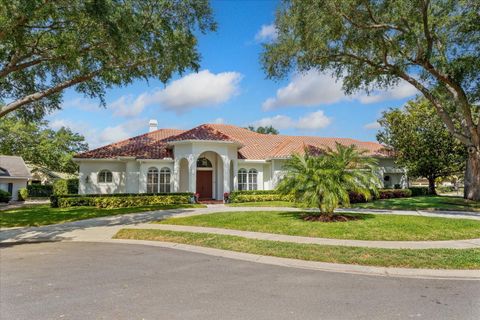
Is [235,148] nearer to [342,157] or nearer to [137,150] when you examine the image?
[137,150]

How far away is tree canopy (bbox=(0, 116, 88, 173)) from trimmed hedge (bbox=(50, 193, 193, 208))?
2331 centimetres

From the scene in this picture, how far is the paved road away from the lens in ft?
15.5

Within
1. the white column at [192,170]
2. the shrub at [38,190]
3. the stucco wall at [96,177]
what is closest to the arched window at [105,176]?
the stucco wall at [96,177]

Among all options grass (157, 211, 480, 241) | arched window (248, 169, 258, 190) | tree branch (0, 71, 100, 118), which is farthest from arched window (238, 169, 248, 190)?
tree branch (0, 71, 100, 118)

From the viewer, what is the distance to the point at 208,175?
2673 centimetres

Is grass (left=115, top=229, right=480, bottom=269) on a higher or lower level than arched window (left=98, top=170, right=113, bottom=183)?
lower

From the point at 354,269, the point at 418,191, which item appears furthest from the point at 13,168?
the point at 418,191

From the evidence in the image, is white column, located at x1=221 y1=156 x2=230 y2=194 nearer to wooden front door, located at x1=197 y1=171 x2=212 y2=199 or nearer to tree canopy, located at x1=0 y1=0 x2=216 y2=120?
wooden front door, located at x1=197 y1=171 x2=212 y2=199

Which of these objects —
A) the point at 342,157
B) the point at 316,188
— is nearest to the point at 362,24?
the point at 342,157

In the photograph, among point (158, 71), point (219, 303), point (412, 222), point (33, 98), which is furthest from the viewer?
point (158, 71)

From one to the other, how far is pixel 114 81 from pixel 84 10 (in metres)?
4.07

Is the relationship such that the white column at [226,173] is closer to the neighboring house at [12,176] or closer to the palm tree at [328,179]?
the palm tree at [328,179]

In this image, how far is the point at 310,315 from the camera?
15.2 ft

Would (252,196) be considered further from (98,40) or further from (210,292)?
(210,292)
